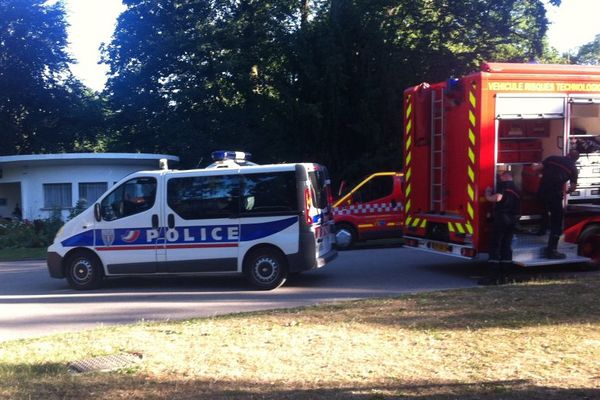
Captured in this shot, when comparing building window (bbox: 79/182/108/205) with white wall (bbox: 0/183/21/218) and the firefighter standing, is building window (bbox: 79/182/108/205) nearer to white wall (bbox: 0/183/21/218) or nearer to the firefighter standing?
white wall (bbox: 0/183/21/218)

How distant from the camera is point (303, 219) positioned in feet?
34.2

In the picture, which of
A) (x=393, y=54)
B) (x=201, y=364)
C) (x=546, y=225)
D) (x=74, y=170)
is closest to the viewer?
(x=201, y=364)

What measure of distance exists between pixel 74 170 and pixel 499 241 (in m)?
21.4

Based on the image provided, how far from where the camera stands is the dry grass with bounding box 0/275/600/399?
186 inches

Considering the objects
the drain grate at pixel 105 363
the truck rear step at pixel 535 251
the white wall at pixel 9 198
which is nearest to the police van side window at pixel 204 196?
the drain grate at pixel 105 363

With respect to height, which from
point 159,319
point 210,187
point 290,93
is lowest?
point 159,319

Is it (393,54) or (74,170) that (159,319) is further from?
(74,170)

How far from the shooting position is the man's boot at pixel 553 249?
33.8ft

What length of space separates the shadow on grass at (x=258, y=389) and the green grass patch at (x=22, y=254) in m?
13.5

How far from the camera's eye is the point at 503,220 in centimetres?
977

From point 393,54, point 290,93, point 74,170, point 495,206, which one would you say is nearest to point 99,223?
point 495,206

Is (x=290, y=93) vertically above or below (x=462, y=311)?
above

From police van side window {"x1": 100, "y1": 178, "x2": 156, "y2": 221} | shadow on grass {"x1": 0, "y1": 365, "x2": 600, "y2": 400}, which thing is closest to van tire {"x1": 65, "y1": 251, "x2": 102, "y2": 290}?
police van side window {"x1": 100, "y1": 178, "x2": 156, "y2": 221}

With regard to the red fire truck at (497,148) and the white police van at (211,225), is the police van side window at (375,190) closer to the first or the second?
the red fire truck at (497,148)
